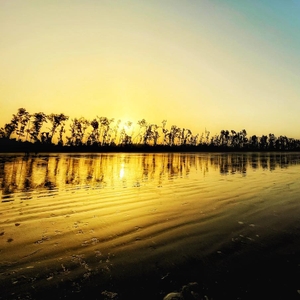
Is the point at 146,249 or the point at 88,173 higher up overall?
the point at 88,173

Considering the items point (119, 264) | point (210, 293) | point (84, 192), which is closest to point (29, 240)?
point (119, 264)

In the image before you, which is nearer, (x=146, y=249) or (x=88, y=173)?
(x=146, y=249)

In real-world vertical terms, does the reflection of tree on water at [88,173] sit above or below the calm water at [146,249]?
above

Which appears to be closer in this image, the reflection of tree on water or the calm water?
the calm water

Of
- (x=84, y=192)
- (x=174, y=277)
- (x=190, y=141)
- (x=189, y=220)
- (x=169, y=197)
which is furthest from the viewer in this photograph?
(x=190, y=141)

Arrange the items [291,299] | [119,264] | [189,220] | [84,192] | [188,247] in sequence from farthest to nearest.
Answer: [84,192] < [189,220] < [188,247] < [119,264] < [291,299]

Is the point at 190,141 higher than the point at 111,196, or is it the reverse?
the point at 190,141

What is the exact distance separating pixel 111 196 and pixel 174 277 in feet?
27.8

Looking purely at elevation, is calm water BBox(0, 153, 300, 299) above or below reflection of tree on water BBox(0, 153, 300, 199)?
below

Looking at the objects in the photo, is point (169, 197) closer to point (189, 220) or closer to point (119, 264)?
point (189, 220)

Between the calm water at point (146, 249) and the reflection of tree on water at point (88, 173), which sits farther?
the reflection of tree on water at point (88, 173)

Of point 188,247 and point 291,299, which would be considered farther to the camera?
point 188,247

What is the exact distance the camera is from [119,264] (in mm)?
5047

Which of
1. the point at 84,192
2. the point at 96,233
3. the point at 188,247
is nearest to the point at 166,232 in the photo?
the point at 188,247
